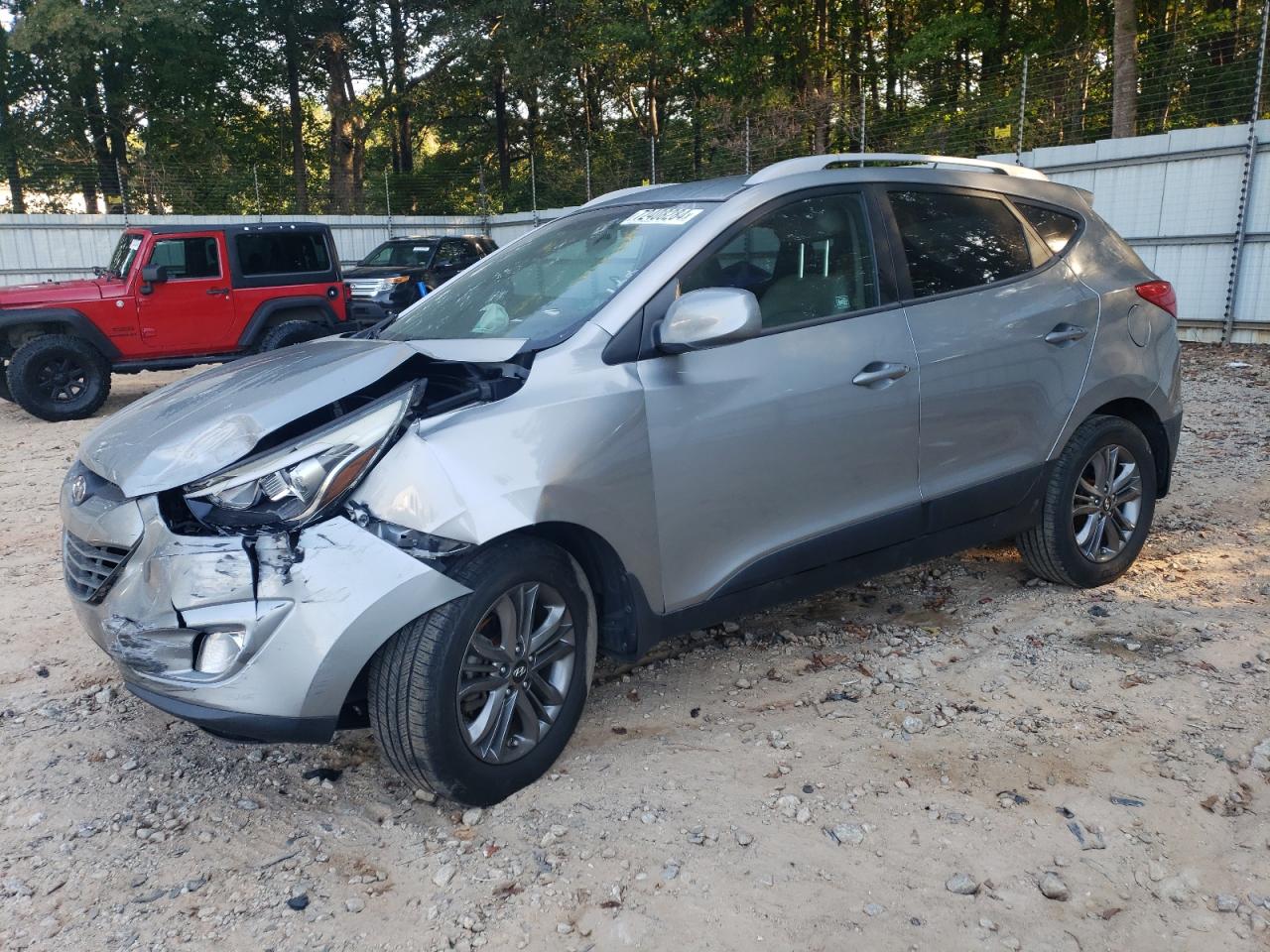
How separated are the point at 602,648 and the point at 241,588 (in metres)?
1.16

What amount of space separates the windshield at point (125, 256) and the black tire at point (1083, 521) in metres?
9.66

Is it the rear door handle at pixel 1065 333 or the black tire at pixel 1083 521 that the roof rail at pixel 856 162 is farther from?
the black tire at pixel 1083 521

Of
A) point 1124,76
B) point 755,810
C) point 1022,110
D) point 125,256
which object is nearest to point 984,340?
point 755,810

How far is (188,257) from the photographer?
35.3ft

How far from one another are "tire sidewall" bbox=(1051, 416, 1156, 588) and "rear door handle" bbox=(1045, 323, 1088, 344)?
439 mm

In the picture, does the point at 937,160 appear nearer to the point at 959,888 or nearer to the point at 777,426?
the point at 777,426

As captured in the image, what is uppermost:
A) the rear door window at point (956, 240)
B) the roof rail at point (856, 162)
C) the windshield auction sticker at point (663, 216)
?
the roof rail at point (856, 162)

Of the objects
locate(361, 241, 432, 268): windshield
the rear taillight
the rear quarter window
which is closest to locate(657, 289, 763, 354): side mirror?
the rear taillight

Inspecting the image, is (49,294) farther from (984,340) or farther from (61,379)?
(984,340)

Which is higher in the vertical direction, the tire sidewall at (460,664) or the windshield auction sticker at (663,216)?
the windshield auction sticker at (663,216)

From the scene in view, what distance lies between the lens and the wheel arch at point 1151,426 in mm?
4398

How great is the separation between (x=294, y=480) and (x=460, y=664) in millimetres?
654

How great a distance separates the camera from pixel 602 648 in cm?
324

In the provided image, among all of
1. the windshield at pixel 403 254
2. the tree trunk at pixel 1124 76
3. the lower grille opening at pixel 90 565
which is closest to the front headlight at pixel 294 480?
the lower grille opening at pixel 90 565
